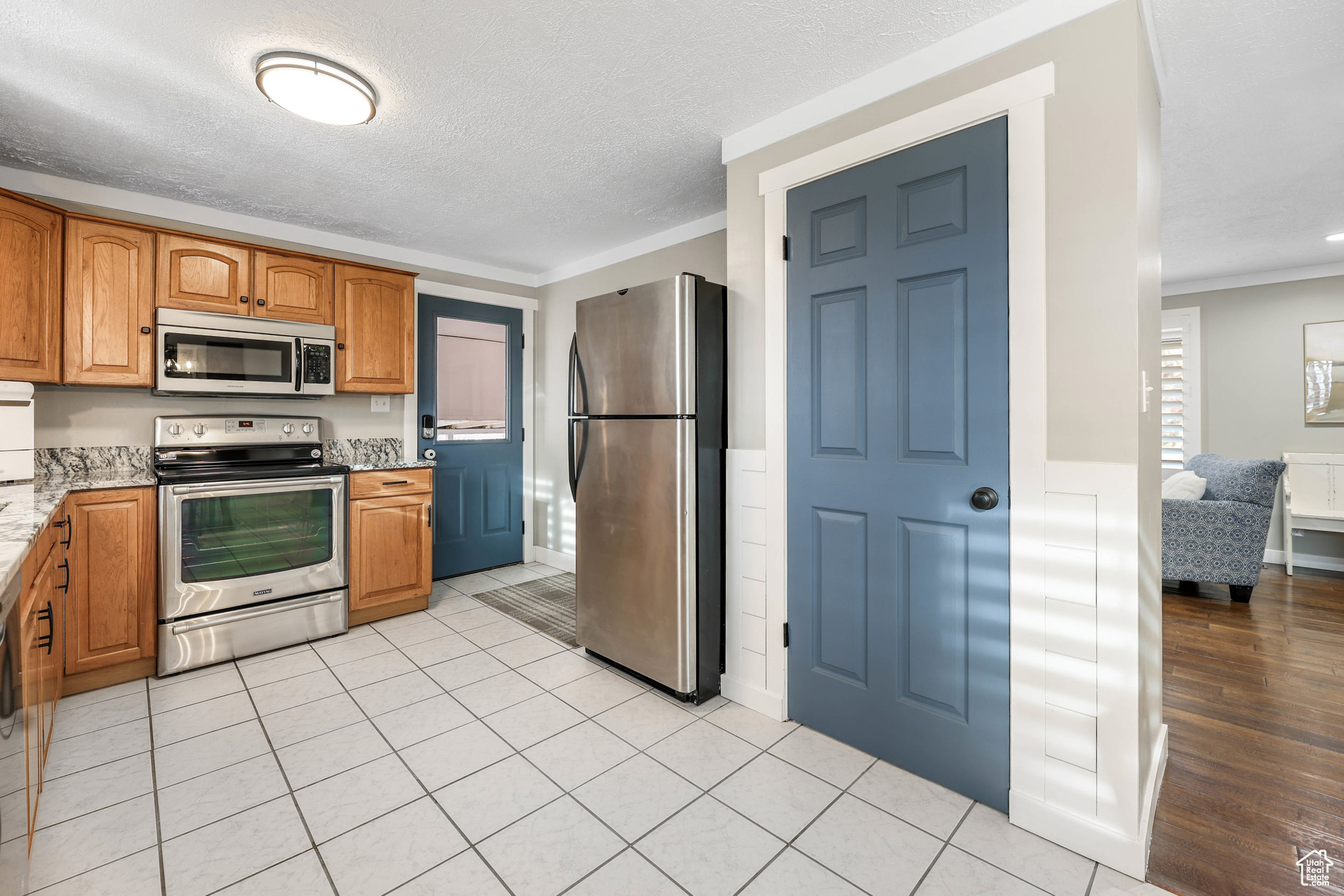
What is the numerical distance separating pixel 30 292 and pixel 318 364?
1164mm

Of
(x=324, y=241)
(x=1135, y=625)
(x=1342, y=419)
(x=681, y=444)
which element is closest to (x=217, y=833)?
A: (x=681, y=444)

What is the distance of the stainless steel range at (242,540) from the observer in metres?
2.75

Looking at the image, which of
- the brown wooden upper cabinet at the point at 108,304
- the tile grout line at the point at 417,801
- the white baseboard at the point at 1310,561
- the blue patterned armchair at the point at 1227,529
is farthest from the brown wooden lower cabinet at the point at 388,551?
the white baseboard at the point at 1310,561

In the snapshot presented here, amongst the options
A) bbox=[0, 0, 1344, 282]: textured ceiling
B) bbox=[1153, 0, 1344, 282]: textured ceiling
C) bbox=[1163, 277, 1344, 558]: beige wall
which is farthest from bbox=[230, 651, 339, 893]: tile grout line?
bbox=[1163, 277, 1344, 558]: beige wall

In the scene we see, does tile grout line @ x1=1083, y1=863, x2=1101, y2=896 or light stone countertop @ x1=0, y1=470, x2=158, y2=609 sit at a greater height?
light stone countertop @ x1=0, y1=470, x2=158, y2=609

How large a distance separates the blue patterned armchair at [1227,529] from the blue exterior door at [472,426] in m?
4.72

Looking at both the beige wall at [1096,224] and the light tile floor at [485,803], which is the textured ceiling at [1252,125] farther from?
the light tile floor at [485,803]

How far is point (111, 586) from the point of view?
8.59 ft

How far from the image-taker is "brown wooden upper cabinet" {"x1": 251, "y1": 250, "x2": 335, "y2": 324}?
3.23 meters

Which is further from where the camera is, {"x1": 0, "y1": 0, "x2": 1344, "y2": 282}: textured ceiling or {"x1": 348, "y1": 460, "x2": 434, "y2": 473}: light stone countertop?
{"x1": 348, "y1": 460, "x2": 434, "y2": 473}: light stone countertop

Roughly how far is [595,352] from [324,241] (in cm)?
230

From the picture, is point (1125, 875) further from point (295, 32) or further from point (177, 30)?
point (177, 30)

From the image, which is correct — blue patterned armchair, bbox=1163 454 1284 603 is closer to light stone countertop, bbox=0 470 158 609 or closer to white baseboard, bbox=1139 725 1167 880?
white baseboard, bbox=1139 725 1167 880

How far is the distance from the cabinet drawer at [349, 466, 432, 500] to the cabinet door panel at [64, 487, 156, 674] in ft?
2.87
